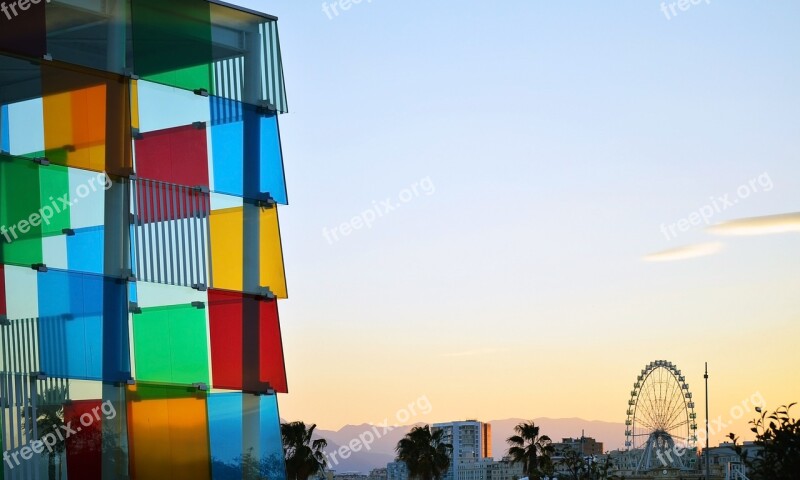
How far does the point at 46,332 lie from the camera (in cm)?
1984

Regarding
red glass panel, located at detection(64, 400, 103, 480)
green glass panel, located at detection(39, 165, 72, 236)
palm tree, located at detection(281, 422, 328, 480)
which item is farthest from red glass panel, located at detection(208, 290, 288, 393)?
palm tree, located at detection(281, 422, 328, 480)

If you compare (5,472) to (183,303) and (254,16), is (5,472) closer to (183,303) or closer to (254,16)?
(183,303)

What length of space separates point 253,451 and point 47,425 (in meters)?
3.92

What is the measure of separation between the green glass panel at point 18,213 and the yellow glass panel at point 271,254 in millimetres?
4260

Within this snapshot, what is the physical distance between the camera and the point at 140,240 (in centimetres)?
2112

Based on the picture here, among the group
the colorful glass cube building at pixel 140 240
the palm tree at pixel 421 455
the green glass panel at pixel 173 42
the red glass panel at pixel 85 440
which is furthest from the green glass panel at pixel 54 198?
the palm tree at pixel 421 455

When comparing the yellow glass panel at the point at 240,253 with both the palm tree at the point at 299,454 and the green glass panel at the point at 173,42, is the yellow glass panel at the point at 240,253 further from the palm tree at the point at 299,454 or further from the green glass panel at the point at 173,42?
the palm tree at the point at 299,454

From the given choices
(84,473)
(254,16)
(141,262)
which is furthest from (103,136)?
(84,473)

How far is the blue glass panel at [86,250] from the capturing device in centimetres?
2036

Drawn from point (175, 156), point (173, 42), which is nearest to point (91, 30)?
point (173, 42)

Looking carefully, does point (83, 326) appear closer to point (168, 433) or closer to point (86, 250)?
point (86, 250)

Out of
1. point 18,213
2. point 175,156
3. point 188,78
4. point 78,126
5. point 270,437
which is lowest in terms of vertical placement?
point 270,437

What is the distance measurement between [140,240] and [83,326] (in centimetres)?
176

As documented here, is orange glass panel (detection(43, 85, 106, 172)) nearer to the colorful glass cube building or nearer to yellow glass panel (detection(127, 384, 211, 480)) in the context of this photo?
the colorful glass cube building
